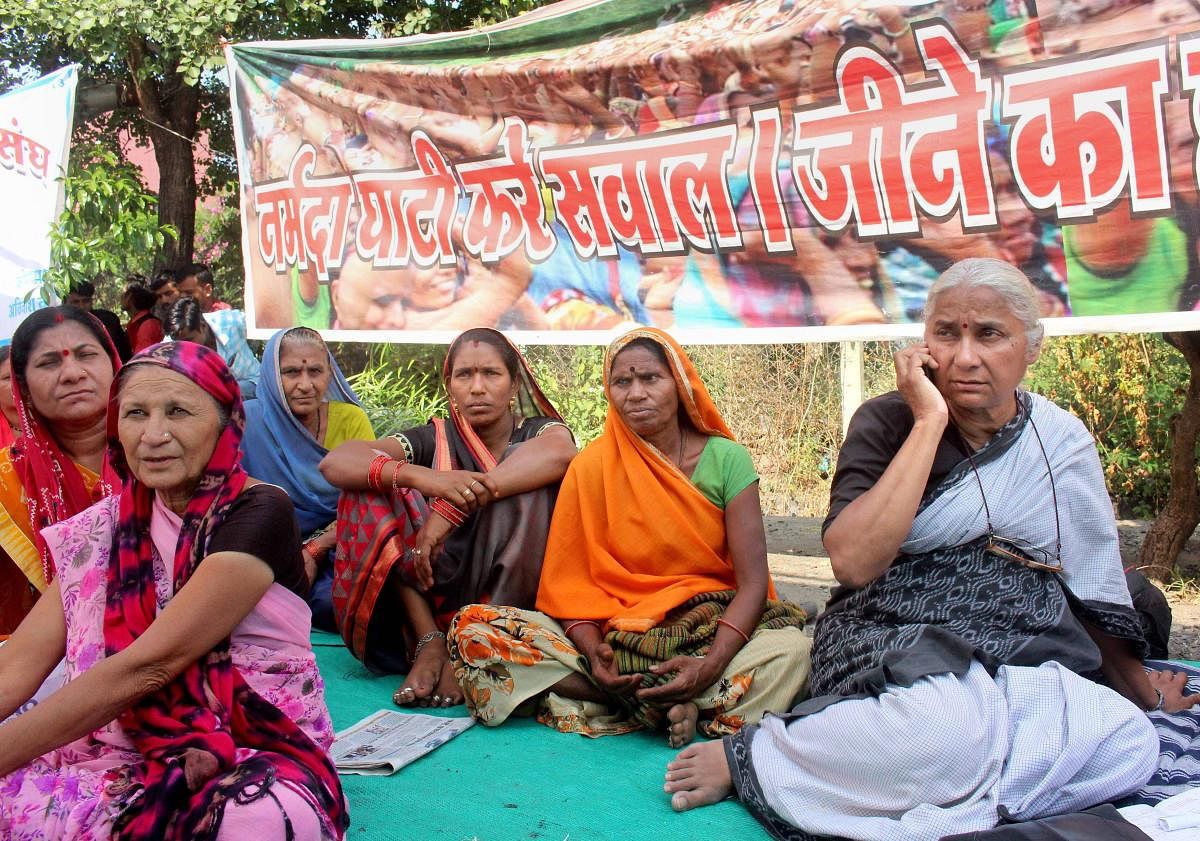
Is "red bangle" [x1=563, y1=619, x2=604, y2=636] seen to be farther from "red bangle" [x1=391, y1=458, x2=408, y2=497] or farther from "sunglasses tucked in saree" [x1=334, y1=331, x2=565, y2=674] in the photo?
"red bangle" [x1=391, y1=458, x2=408, y2=497]

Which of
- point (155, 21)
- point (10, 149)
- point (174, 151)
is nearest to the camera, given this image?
point (10, 149)

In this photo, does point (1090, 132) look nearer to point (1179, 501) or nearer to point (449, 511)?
point (1179, 501)

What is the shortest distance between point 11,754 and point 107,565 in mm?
409

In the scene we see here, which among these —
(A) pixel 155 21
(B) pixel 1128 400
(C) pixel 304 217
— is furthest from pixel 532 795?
(A) pixel 155 21

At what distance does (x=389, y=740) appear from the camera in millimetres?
2986

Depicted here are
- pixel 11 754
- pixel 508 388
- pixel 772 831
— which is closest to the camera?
pixel 11 754

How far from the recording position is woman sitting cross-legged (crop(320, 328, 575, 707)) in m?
3.40

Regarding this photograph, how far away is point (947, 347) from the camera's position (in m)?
2.53

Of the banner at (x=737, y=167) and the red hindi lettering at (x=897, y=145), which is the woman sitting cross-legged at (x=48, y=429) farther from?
the red hindi lettering at (x=897, y=145)

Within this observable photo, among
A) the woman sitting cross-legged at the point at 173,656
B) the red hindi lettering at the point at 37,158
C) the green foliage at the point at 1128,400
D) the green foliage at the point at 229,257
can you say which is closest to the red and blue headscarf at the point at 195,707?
the woman sitting cross-legged at the point at 173,656

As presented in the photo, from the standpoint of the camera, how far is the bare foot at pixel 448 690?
10.8 feet

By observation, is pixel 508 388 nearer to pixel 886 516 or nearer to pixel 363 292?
pixel 886 516

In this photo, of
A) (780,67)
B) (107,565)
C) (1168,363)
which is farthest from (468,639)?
(1168,363)

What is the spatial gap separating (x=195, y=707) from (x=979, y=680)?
5.55ft
